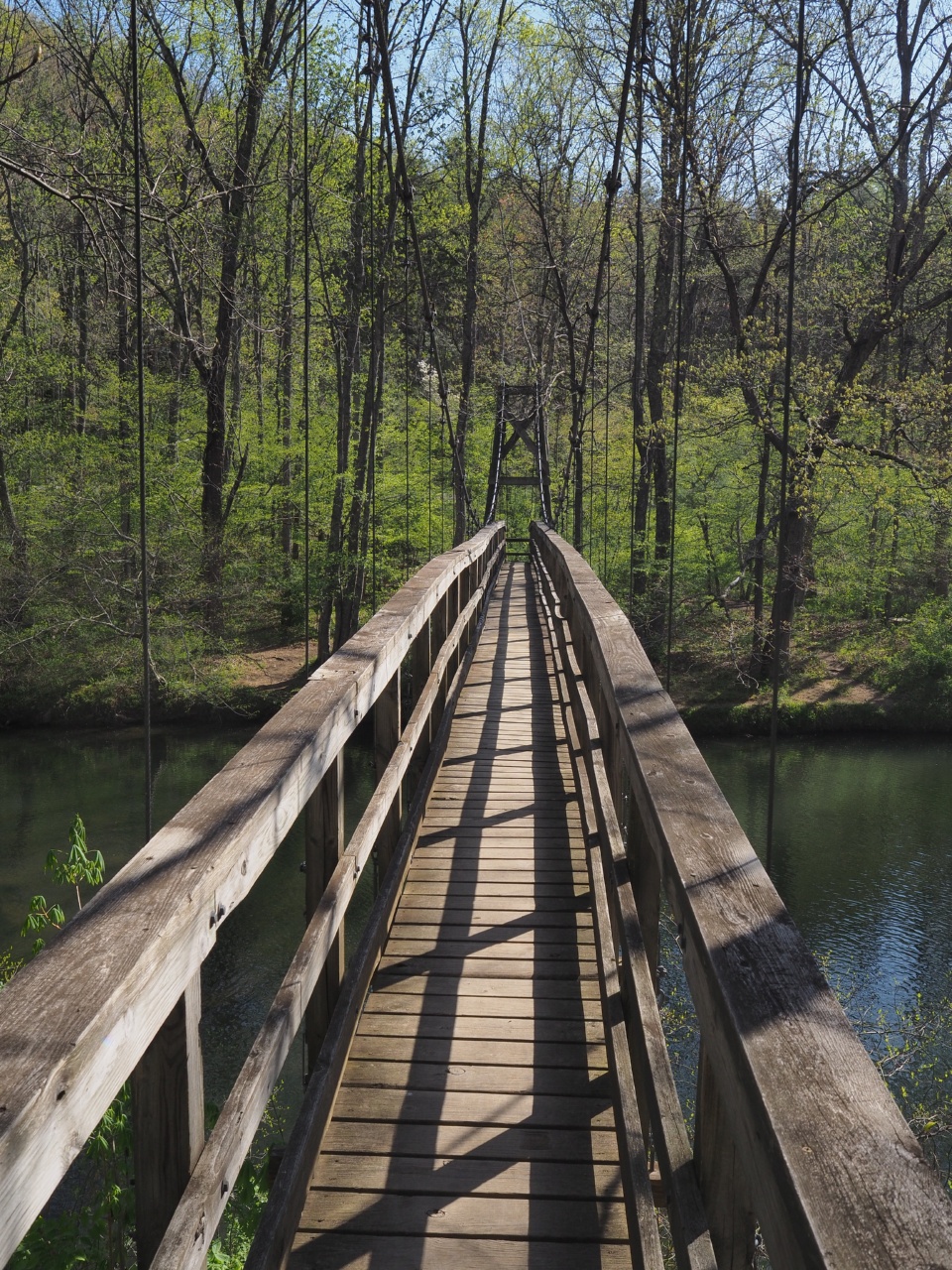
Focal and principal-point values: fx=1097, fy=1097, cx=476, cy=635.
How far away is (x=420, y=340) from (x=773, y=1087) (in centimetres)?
2095

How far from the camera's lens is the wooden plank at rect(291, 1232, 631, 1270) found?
169cm

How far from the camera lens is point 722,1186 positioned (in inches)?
50.1

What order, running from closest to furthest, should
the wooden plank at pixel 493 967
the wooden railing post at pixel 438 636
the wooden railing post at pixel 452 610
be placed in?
the wooden plank at pixel 493 967
the wooden railing post at pixel 438 636
the wooden railing post at pixel 452 610

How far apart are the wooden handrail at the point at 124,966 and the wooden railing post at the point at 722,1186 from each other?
580mm

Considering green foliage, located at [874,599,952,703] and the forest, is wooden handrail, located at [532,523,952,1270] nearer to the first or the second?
the forest

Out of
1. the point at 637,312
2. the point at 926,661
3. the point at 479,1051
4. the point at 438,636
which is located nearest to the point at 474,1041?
the point at 479,1051

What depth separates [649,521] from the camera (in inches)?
853

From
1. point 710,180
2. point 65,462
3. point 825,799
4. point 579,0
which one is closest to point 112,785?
point 65,462

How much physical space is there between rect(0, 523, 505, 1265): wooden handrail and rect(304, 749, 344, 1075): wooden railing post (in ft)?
0.94

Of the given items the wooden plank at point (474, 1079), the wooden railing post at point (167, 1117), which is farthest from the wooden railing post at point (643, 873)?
the wooden railing post at point (167, 1117)

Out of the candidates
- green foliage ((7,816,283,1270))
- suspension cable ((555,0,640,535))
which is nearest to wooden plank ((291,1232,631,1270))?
green foliage ((7,816,283,1270))

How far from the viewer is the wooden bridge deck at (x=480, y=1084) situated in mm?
1770

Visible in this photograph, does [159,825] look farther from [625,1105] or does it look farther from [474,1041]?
[625,1105]

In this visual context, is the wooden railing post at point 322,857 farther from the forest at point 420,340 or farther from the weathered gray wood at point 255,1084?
the forest at point 420,340
